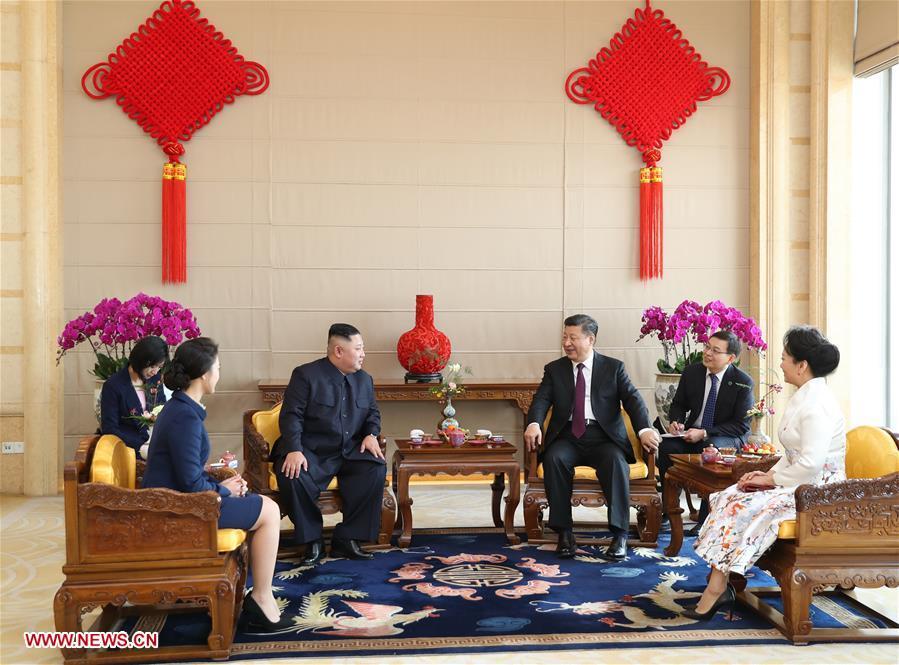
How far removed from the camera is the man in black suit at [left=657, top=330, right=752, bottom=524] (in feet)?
18.8

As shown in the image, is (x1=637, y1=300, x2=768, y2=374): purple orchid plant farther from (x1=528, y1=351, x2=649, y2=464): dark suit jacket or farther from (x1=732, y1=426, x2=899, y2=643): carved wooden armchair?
(x1=732, y1=426, x2=899, y2=643): carved wooden armchair

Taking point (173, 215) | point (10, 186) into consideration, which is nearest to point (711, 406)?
point (173, 215)

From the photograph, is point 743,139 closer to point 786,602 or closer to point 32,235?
point 786,602

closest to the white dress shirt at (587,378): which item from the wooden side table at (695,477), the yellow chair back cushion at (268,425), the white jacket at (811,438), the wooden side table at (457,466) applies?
the wooden side table at (457,466)

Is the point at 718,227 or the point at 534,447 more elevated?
the point at 718,227

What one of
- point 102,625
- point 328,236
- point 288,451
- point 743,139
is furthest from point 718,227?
point 102,625

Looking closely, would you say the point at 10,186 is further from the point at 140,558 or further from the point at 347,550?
the point at 140,558

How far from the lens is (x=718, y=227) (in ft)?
25.8

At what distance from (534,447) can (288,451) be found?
144cm

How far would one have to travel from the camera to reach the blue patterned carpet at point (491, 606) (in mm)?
3852

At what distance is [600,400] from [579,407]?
142 mm

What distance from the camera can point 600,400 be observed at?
18.6 ft

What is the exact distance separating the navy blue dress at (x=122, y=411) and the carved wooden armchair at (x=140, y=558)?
1.58 m

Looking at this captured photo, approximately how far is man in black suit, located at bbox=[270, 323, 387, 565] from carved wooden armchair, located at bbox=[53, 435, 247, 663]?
4.59 ft
